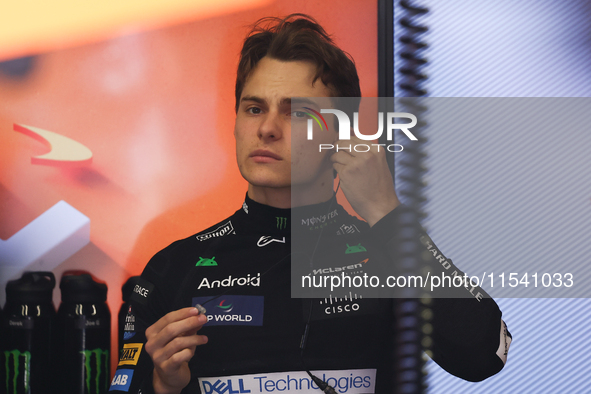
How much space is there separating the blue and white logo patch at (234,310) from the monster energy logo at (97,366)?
43 cm

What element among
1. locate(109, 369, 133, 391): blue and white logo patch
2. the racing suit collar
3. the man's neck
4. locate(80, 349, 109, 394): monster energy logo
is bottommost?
locate(80, 349, 109, 394): monster energy logo

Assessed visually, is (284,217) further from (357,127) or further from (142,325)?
(142,325)

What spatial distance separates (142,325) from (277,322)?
0.29 metres

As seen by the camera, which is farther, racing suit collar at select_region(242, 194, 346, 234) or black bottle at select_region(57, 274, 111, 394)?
black bottle at select_region(57, 274, 111, 394)

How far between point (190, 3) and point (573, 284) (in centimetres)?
131

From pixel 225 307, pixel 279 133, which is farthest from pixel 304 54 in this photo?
pixel 225 307

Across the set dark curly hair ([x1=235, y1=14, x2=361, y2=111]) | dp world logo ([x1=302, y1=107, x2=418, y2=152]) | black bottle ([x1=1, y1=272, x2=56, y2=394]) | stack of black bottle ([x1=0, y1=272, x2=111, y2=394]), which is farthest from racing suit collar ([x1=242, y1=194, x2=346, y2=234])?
black bottle ([x1=1, y1=272, x2=56, y2=394])

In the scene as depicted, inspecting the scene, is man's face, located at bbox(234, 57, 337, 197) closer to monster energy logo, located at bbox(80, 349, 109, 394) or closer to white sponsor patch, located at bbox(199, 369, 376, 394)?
white sponsor patch, located at bbox(199, 369, 376, 394)

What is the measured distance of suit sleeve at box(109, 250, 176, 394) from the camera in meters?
1.01

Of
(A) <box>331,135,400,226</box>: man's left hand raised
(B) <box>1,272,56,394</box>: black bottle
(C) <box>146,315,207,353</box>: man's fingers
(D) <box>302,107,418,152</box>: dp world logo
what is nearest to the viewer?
(C) <box>146,315,207,353</box>: man's fingers

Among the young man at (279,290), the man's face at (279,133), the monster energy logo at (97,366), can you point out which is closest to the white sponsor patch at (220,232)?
the young man at (279,290)

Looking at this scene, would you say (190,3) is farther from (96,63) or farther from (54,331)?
(54,331)

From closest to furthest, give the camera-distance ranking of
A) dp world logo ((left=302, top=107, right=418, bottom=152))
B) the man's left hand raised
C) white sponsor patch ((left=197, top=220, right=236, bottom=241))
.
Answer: the man's left hand raised < dp world logo ((left=302, top=107, right=418, bottom=152)) < white sponsor patch ((left=197, top=220, right=236, bottom=241))

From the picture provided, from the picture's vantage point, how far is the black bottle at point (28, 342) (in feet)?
4.15
